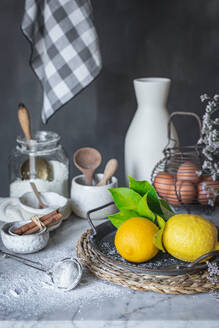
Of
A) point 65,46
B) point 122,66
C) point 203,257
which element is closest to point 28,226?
point 203,257

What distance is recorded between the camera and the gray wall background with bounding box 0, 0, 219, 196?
1.58 meters

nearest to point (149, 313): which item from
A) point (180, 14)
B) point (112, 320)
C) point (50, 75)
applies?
point (112, 320)

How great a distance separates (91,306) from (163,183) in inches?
17.5

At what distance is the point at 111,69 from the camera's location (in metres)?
1.64

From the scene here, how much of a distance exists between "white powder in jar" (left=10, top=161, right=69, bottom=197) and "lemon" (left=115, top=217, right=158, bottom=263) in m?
0.39

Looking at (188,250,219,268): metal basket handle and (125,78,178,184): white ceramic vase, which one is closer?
(188,250,219,268): metal basket handle

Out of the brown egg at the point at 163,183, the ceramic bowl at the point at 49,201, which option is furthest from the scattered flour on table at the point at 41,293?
the brown egg at the point at 163,183

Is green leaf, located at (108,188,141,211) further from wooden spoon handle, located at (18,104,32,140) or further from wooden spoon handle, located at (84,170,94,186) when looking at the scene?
wooden spoon handle, located at (18,104,32,140)

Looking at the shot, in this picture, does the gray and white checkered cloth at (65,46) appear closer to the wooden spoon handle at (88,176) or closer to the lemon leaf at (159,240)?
the wooden spoon handle at (88,176)

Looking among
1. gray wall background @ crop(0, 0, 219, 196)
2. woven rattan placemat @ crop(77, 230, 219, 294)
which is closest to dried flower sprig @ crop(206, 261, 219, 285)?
woven rattan placemat @ crop(77, 230, 219, 294)

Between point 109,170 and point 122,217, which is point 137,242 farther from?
point 109,170

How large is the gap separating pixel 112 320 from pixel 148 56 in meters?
1.12

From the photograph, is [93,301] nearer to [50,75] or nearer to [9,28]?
[50,75]

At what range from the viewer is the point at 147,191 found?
945 millimetres
